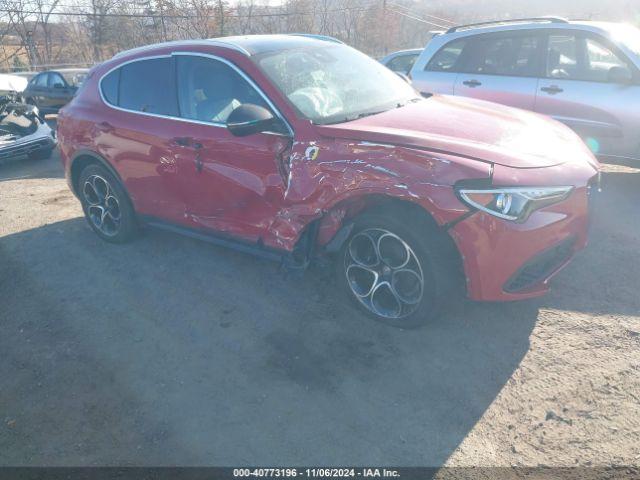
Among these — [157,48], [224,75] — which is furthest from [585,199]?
[157,48]

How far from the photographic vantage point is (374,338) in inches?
132

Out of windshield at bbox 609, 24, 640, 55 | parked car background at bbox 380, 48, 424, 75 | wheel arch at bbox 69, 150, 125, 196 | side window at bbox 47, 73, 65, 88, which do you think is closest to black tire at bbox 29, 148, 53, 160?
side window at bbox 47, 73, 65, 88

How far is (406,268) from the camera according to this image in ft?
10.8

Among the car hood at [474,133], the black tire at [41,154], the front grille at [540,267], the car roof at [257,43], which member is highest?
the car roof at [257,43]

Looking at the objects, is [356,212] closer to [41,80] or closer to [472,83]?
[472,83]

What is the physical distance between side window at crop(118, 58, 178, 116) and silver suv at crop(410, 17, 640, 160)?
388 cm

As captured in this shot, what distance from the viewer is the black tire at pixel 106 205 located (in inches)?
190

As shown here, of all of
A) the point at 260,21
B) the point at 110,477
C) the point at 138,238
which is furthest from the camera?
the point at 260,21

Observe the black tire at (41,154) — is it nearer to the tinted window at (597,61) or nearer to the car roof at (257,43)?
the car roof at (257,43)

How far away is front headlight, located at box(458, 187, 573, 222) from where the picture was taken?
2.86 meters

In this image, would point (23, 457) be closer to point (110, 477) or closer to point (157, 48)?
point (110, 477)

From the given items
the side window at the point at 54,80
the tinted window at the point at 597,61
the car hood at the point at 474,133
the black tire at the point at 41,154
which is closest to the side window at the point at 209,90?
the car hood at the point at 474,133

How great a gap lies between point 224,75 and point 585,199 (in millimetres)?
2690

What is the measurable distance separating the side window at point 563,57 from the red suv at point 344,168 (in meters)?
2.17
